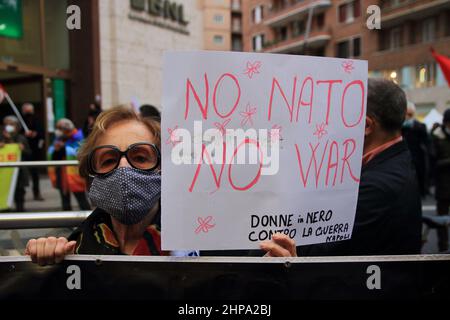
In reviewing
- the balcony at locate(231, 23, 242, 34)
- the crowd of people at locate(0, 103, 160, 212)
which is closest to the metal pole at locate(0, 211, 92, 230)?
the crowd of people at locate(0, 103, 160, 212)

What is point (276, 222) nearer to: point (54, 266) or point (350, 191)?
point (350, 191)

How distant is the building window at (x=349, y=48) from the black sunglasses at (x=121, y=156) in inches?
28.2

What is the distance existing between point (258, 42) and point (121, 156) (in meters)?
0.60

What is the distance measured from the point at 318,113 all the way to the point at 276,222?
1.05ft

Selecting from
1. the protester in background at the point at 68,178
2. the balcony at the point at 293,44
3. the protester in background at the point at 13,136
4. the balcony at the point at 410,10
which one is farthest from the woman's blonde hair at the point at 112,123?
the protester in background at the point at 13,136

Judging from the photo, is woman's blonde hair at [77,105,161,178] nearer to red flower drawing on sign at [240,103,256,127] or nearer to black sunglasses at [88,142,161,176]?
black sunglasses at [88,142,161,176]

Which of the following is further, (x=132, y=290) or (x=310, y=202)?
(x=310, y=202)

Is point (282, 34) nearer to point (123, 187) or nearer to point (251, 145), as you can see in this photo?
point (251, 145)

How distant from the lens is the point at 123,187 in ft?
4.88

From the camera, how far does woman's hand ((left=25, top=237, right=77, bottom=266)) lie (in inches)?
46.3

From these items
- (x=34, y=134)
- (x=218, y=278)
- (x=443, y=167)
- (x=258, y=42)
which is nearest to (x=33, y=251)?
(x=218, y=278)

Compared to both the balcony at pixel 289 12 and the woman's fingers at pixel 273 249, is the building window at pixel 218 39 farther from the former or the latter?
the woman's fingers at pixel 273 249

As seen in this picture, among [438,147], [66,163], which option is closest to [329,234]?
[66,163]
